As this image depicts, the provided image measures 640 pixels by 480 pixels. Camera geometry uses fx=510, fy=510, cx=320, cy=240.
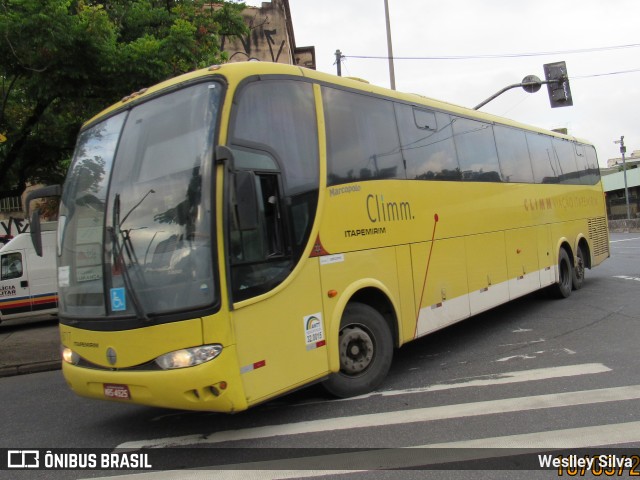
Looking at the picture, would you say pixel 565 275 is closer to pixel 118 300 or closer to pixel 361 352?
pixel 361 352

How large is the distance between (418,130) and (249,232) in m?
3.39

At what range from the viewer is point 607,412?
4.50 meters

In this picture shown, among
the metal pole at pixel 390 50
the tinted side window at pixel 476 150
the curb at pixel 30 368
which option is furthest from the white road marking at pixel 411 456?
the metal pole at pixel 390 50

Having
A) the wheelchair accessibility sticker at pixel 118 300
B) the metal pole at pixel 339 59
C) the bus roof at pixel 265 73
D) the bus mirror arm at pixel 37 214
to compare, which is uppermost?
the metal pole at pixel 339 59

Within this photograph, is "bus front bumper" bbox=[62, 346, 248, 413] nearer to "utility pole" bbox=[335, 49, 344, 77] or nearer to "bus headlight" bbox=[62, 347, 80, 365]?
"bus headlight" bbox=[62, 347, 80, 365]

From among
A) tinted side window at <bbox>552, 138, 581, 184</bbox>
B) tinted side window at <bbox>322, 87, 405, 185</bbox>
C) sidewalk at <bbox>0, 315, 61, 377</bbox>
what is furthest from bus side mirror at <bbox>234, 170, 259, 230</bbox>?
tinted side window at <bbox>552, 138, 581, 184</bbox>

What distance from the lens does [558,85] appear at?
1681cm

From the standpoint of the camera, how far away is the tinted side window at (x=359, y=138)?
17.4 feet

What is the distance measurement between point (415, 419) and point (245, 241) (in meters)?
2.23

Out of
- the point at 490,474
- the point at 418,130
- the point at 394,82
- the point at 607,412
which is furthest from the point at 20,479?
the point at 394,82

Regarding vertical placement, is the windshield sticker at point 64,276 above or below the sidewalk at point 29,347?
above

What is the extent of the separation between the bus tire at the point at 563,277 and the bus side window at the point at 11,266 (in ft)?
43.0

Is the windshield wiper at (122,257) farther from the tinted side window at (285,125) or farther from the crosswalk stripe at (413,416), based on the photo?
the crosswalk stripe at (413,416)

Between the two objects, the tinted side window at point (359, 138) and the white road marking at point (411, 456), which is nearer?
the white road marking at point (411, 456)
